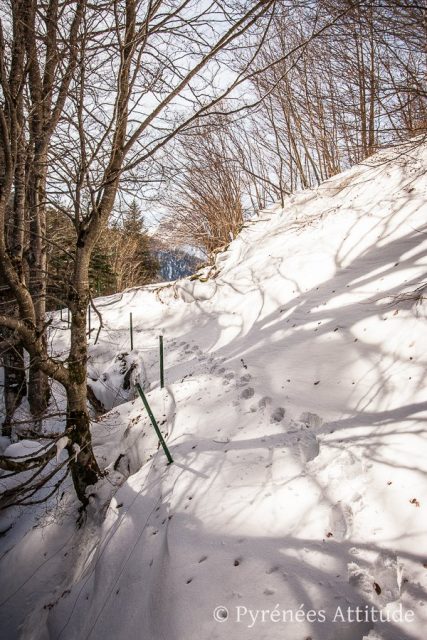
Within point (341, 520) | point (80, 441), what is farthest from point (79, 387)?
point (341, 520)

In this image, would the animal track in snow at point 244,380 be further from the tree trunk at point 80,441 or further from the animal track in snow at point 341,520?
the animal track in snow at point 341,520

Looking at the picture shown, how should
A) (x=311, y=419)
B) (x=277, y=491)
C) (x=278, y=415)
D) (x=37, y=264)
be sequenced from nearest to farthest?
(x=277, y=491), (x=311, y=419), (x=278, y=415), (x=37, y=264)

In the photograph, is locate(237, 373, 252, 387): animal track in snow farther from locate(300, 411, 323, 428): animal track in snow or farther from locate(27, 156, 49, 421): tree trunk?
locate(27, 156, 49, 421): tree trunk

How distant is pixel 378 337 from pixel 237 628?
2932mm

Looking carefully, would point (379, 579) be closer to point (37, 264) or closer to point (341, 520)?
point (341, 520)

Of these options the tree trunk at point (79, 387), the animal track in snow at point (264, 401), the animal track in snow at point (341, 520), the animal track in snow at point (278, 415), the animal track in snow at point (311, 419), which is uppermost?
the tree trunk at point (79, 387)

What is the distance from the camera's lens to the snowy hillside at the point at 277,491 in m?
1.59

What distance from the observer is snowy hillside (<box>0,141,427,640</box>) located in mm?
1592

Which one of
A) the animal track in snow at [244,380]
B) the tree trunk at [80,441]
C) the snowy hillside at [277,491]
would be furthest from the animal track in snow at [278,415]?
the tree trunk at [80,441]

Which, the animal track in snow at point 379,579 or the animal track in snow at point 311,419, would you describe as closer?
the animal track in snow at point 379,579

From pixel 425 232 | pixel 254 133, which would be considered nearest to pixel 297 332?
pixel 425 232

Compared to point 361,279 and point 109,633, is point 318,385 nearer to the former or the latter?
point 361,279

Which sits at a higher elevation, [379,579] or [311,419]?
[311,419]

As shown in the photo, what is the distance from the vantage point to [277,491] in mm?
2180
